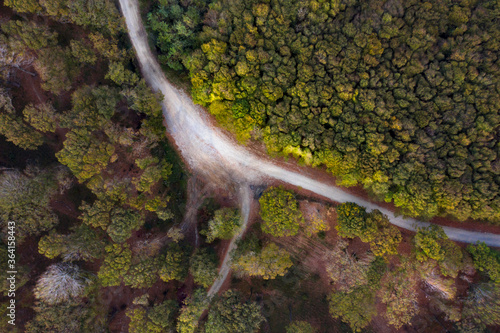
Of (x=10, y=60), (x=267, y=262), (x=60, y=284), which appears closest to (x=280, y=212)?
(x=267, y=262)

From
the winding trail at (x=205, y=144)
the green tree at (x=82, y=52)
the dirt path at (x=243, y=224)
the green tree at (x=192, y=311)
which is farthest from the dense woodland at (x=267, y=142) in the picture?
the winding trail at (x=205, y=144)

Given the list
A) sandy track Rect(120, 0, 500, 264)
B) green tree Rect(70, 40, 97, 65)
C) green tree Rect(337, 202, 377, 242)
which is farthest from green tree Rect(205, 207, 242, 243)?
green tree Rect(70, 40, 97, 65)

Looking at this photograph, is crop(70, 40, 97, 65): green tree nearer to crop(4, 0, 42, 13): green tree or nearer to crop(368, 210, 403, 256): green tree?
crop(4, 0, 42, 13): green tree

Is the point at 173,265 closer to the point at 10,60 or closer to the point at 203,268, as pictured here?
the point at 203,268

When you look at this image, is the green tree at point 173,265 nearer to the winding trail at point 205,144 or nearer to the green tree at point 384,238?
the winding trail at point 205,144

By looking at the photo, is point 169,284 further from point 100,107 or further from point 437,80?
point 437,80

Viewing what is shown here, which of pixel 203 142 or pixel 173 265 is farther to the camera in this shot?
pixel 203 142

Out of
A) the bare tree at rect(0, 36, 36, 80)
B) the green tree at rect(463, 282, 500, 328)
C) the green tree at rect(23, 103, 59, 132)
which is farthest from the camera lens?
the green tree at rect(23, 103, 59, 132)

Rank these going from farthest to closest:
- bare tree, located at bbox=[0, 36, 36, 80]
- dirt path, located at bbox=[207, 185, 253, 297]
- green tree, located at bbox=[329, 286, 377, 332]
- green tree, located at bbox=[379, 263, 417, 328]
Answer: dirt path, located at bbox=[207, 185, 253, 297] < green tree, located at bbox=[329, 286, 377, 332] < green tree, located at bbox=[379, 263, 417, 328] < bare tree, located at bbox=[0, 36, 36, 80]
